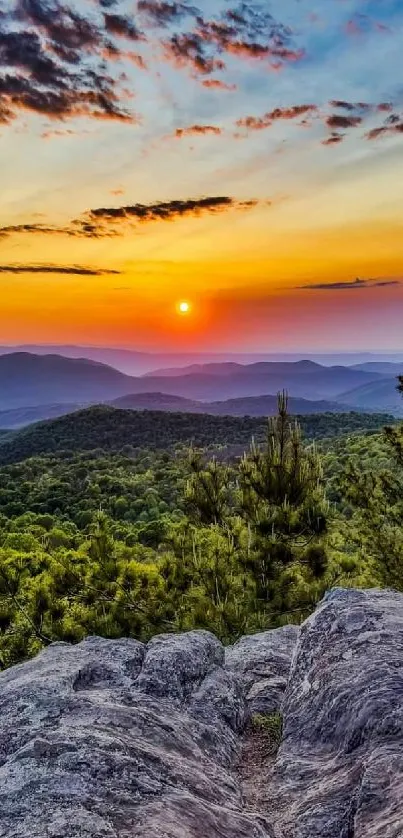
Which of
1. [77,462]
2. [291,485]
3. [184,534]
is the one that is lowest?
[77,462]

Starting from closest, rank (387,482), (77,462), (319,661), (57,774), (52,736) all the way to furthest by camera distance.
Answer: (57,774), (52,736), (319,661), (387,482), (77,462)

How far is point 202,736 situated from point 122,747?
1647mm

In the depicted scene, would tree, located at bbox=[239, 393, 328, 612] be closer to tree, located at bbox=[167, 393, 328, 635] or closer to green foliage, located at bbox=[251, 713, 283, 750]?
tree, located at bbox=[167, 393, 328, 635]

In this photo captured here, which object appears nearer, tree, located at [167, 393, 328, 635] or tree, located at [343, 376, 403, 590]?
tree, located at [167, 393, 328, 635]

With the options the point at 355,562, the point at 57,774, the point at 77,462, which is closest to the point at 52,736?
the point at 57,774

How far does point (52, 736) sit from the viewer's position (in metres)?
4.72

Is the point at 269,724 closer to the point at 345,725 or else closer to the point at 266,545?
the point at 345,725

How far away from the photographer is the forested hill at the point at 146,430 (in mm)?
89938

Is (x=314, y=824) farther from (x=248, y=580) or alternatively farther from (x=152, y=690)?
(x=248, y=580)

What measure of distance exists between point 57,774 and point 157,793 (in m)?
0.75

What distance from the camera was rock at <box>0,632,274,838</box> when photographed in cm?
393

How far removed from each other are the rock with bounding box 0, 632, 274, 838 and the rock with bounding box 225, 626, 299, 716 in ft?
1.05

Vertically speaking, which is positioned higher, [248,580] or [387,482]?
[387,482]

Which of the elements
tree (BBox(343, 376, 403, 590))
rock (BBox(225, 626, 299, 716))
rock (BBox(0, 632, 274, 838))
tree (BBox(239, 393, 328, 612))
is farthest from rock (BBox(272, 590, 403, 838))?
tree (BBox(343, 376, 403, 590))
